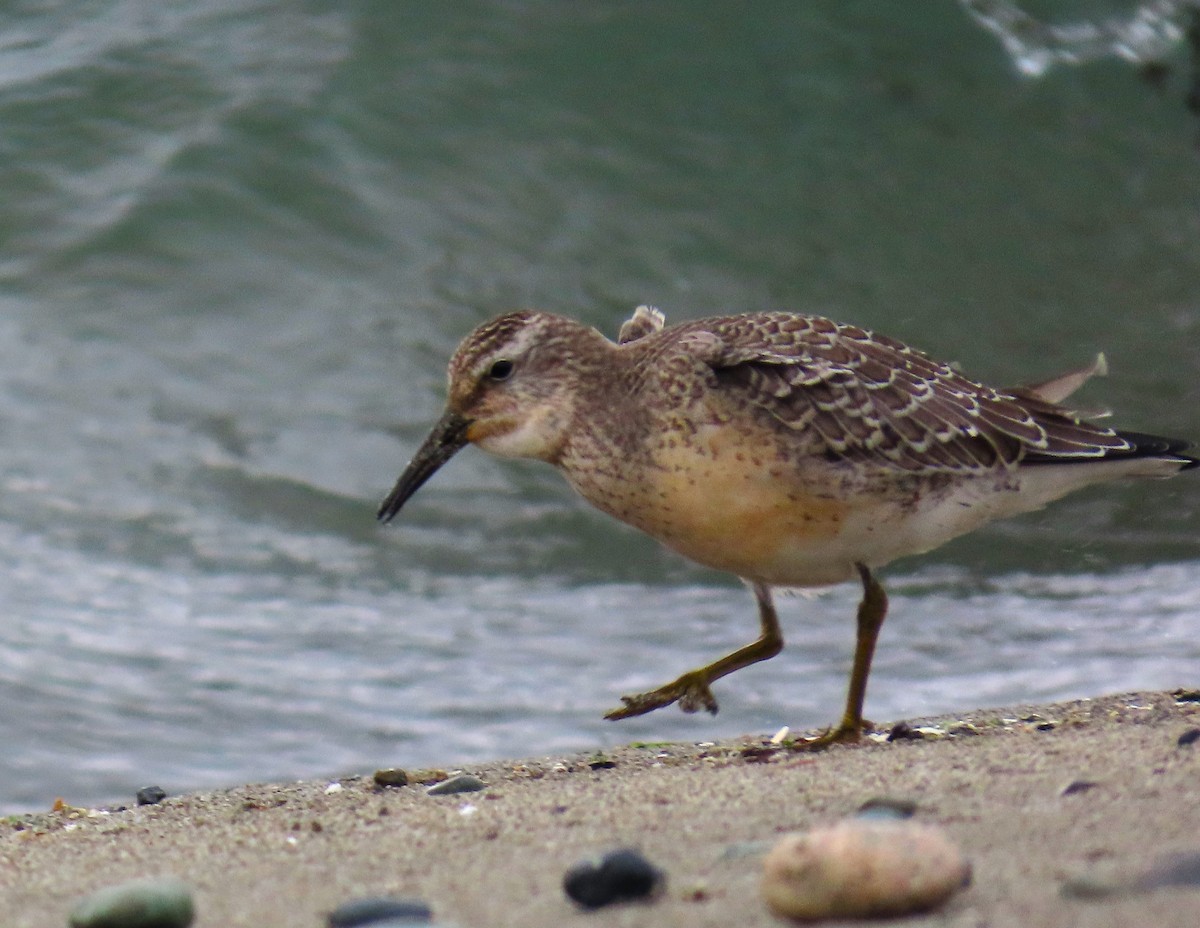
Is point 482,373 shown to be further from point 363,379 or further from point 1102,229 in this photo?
point 1102,229

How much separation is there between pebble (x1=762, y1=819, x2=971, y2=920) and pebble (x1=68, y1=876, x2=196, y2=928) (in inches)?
46.9

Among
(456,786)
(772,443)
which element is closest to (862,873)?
(456,786)

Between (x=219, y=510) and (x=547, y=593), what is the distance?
6.67 ft

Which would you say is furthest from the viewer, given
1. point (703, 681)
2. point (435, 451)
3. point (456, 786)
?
point (703, 681)

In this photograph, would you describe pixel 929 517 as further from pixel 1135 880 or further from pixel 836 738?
pixel 1135 880

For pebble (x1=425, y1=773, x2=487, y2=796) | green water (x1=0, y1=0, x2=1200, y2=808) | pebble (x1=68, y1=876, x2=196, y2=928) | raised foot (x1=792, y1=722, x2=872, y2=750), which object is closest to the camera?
pebble (x1=68, y1=876, x2=196, y2=928)

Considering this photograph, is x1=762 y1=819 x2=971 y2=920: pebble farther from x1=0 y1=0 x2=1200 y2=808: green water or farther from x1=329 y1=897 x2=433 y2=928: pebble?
x1=0 y1=0 x2=1200 y2=808: green water

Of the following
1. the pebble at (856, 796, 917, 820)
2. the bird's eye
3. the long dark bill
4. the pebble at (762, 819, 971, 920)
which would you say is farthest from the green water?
the pebble at (762, 819, 971, 920)

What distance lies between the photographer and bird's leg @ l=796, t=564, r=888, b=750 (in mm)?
5422

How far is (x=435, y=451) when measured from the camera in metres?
5.76

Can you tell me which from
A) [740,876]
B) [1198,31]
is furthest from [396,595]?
[1198,31]

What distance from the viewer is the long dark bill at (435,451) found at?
5715 millimetres

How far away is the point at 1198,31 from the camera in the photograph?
592 inches

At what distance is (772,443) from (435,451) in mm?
1260
